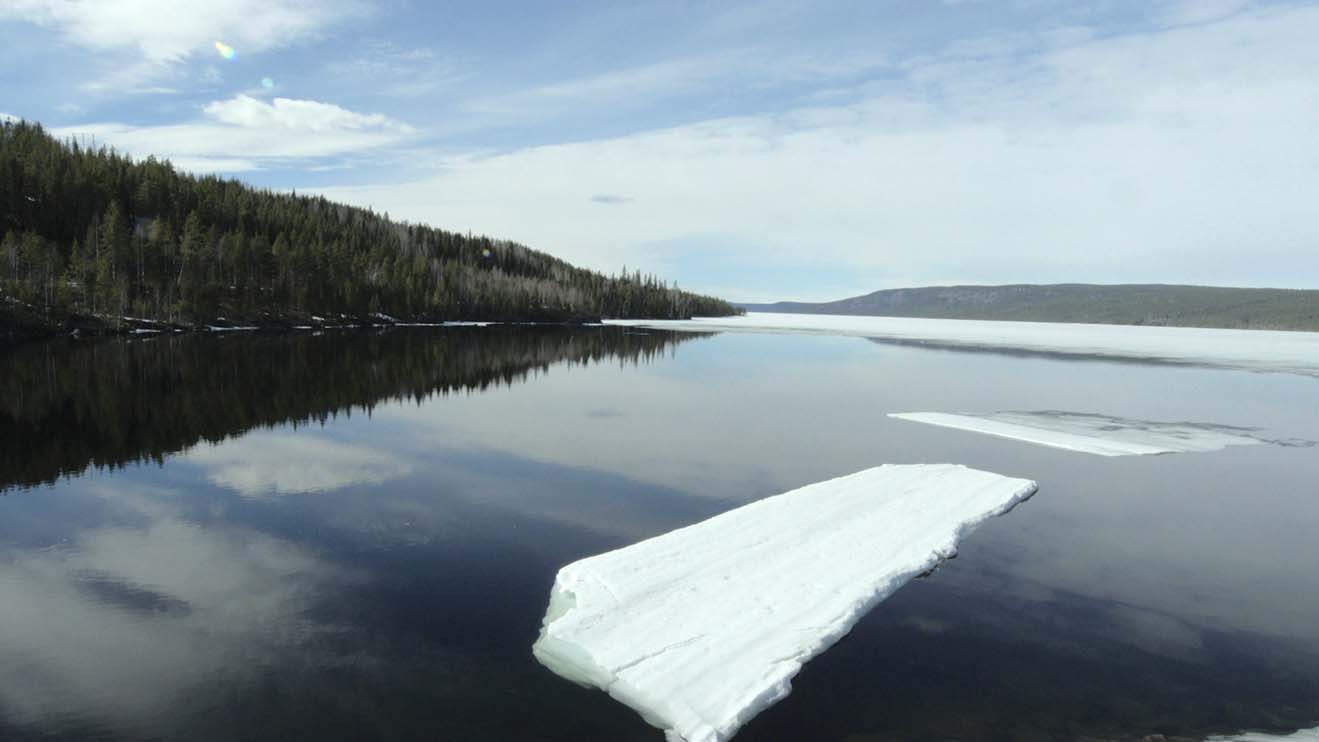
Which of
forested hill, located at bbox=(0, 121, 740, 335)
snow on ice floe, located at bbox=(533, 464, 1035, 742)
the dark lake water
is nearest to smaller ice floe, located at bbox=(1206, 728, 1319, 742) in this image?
the dark lake water

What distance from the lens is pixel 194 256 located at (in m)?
82.5

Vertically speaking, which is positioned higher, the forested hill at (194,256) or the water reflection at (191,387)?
the forested hill at (194,256)

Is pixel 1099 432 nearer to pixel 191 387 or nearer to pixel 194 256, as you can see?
pixel 191 387

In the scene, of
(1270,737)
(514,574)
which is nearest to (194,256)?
(514,574)

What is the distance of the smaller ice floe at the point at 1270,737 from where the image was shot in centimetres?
630

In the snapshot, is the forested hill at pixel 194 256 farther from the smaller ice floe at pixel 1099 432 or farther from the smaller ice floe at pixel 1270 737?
the smaller ice floe at pixel 1270 737

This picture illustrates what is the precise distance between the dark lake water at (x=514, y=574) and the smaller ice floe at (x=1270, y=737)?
18 cm

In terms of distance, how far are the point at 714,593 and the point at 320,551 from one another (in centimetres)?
594

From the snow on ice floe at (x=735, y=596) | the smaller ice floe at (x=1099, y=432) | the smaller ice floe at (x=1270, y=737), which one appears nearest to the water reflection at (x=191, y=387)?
the snow on ice floe at (x=735, y=596)

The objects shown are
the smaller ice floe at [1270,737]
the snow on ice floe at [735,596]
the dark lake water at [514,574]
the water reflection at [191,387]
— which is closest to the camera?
the smaller ice floe at [1270,737]

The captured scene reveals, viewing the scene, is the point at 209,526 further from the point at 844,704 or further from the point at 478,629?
the point at 844,704

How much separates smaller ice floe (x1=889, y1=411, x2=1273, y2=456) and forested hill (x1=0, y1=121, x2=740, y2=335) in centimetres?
6611

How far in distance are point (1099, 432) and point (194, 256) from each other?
9153cm

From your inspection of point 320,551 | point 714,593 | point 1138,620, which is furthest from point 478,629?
point 1138,620
